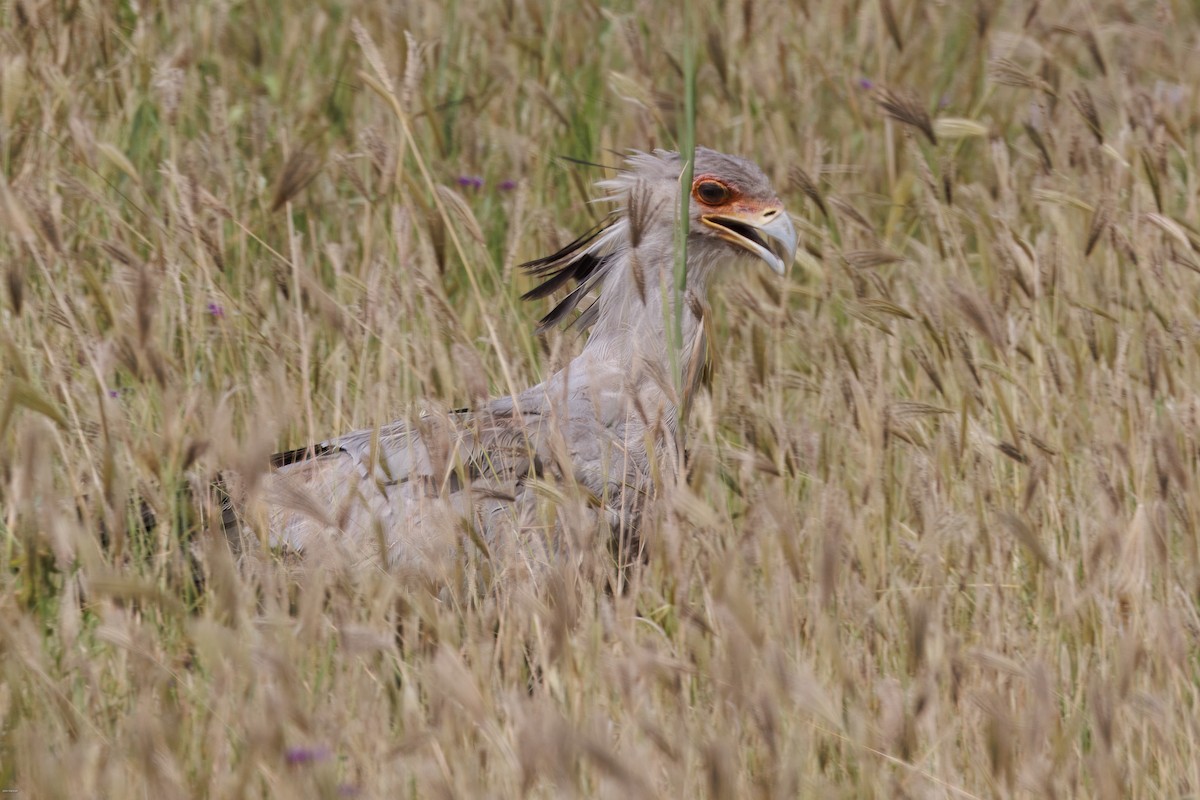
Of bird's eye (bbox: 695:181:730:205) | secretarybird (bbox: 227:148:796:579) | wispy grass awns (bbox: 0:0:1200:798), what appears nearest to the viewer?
wispy grass awns (bbox: 0:0:1200:798)

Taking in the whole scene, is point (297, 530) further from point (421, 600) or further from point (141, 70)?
point (141, 70)

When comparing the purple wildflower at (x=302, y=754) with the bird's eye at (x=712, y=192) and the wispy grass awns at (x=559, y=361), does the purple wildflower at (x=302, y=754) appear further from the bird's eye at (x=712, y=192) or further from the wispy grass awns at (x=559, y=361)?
the bird's eye at (x=712, y=192)

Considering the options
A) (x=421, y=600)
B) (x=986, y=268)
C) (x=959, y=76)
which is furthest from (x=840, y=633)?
(x=959, y=76)

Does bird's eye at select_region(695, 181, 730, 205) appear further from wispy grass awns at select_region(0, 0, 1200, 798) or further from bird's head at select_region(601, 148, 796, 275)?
wispy grass awns at select_region(0, 0, 1200, 798)

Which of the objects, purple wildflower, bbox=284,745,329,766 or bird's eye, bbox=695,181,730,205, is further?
bird's eye, bbox=695,181,730,205

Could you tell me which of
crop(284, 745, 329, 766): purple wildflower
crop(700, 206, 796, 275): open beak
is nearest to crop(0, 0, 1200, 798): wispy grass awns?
crop(284, 745, 329, 766): purple wildflower

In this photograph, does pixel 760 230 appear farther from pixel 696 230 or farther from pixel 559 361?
pixel 559 361

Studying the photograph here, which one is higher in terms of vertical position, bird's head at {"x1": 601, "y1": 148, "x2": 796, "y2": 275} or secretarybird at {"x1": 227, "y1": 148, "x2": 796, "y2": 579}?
bird's head at {"x1": 601, "y1": 148, "x2": 796, "y2": 275}

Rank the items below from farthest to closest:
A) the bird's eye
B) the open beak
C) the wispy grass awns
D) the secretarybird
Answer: the bird's eye
the open beak
the secretarybird
the wispy grass awns

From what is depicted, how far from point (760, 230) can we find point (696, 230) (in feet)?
0.57

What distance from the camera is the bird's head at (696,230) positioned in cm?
398

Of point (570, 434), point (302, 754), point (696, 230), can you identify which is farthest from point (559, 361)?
point (302, 754)

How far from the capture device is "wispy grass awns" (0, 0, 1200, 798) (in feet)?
7.66

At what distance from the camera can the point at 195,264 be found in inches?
166
